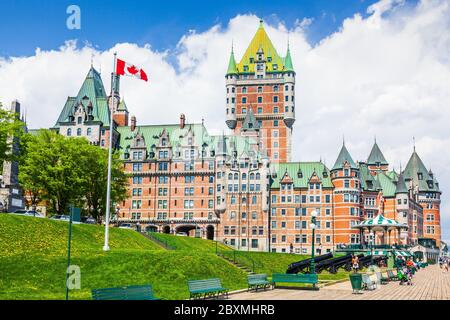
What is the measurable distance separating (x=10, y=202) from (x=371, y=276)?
44.3 metres

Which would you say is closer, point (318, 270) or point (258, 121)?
point (318, 270)

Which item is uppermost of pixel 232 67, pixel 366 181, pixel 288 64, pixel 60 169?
pixel 288 64

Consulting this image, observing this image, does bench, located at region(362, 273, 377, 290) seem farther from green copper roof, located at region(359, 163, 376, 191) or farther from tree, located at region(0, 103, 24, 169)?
green copper roof, located at region(359, 163, 376, 191)

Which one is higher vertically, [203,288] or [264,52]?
[264,52]

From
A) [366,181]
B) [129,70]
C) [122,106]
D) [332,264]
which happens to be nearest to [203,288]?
[129,70]

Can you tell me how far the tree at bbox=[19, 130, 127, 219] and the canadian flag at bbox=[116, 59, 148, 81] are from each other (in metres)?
31.5

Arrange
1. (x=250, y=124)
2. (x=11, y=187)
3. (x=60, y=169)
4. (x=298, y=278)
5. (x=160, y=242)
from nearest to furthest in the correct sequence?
(x=298, y=278)
(x=11, y=187)
(x=160, y=242)
(x=60, y=169)
(x=250, y=124)

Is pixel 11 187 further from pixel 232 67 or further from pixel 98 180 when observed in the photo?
pixel 232 67

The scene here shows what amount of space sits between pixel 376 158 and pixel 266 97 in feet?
116

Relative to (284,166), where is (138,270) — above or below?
below

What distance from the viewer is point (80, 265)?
36.0 metres

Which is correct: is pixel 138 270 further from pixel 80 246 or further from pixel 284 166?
pixel 284 166
